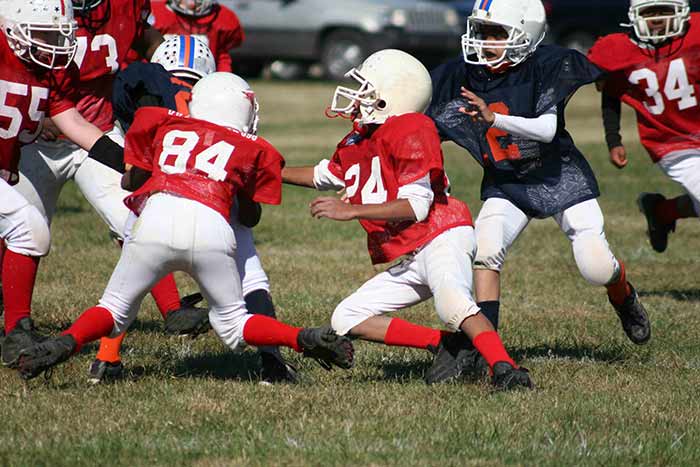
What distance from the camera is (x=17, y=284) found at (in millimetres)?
5543

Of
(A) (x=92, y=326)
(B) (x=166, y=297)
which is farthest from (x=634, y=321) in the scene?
(A) (x=92, y=326)

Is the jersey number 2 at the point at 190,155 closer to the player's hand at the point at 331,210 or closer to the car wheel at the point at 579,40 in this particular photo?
the player's hand at the point at 331,210

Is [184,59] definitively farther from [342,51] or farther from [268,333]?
[342,51]

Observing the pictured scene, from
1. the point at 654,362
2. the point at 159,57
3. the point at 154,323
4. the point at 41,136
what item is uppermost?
the point at 159,57

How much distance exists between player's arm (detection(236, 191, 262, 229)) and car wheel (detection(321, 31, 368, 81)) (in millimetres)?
15205

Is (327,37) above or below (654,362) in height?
below

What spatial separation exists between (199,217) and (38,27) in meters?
1.26

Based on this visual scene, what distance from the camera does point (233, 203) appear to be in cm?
500

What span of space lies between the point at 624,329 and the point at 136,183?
2.50 metres

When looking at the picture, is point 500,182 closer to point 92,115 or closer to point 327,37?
point 92,115

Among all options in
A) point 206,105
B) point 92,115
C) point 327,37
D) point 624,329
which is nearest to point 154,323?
point 92,115

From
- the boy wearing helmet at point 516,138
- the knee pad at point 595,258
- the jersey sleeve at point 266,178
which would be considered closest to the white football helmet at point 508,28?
the boy wearing helmet at point 516,138

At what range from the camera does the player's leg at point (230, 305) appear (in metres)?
4.68

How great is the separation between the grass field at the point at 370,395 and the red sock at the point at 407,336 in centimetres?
18
